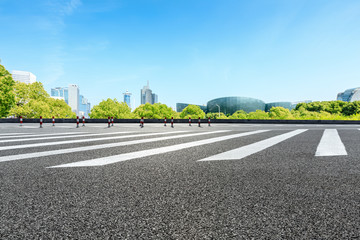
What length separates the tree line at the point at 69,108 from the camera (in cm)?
3141

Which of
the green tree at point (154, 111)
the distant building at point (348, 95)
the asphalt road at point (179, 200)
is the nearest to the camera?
the asphalt road at point (179, 200)

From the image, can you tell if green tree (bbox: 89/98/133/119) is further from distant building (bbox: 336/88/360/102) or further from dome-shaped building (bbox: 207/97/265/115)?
distant building (bbox: 336/88/360/102)

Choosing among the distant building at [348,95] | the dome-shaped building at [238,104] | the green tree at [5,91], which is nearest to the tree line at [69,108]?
the green tree at [5,91]

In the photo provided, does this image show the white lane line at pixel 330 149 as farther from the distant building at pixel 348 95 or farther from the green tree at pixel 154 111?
the distant building at pixel 348 95

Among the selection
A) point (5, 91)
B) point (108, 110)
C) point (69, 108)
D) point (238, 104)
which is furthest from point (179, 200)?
point (238, 104)

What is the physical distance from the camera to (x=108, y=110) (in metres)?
69.1

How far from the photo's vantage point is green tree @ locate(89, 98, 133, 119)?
67.6m

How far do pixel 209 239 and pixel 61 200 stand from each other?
157cm

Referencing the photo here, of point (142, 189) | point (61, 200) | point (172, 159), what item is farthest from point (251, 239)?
point (172, 159)

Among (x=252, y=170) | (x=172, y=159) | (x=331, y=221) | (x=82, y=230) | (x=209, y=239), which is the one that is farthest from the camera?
(x=172, y=159)

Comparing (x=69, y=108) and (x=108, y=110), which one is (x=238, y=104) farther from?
(x=69, y=108)

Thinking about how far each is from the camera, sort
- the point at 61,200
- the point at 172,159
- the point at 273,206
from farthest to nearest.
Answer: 1. the point at 172,159
2. the point at 61,200
3. the point at 273,206

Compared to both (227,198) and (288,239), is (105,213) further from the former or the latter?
(288,239)

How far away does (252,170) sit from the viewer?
3285mm
